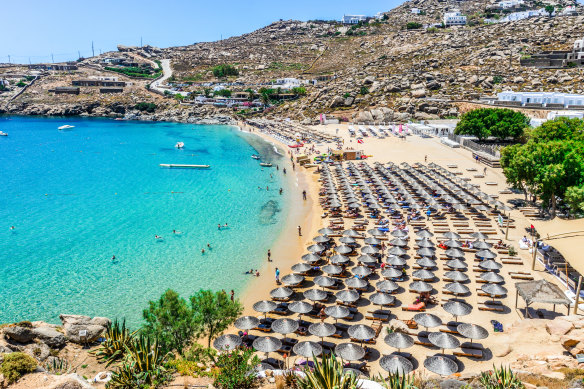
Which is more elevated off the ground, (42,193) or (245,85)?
(245,85)

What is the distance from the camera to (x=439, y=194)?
115ft

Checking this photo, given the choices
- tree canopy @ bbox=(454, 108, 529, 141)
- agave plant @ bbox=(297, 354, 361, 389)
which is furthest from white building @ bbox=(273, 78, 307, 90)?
agave plant @ bbox=(297, 354, 361, 389)

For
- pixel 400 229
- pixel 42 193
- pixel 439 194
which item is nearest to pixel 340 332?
pixel 400 229

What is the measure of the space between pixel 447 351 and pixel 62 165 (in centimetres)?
6662

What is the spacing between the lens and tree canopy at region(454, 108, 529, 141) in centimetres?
5516

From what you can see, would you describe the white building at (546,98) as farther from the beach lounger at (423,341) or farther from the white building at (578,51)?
the beach lounger at (423,341)

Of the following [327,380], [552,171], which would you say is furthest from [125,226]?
[552,171]

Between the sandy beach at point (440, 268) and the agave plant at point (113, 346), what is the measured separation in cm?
604

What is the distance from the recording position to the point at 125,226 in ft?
112

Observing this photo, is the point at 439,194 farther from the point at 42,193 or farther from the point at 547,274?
the point at 42,193

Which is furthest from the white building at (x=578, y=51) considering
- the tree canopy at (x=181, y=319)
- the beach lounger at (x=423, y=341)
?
the tree canopy at (x=181, y=319)

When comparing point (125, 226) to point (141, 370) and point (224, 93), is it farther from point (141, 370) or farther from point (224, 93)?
point (224, 93)

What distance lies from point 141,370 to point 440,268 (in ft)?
58.3

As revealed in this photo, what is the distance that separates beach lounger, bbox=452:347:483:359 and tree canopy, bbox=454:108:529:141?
48575 mm
